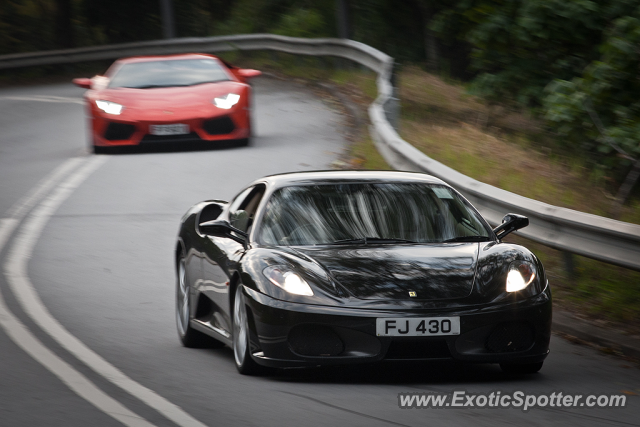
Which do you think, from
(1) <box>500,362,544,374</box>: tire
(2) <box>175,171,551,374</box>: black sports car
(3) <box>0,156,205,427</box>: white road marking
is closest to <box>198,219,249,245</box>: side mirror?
(2) <box>175,171,551,374</box>: black sports car

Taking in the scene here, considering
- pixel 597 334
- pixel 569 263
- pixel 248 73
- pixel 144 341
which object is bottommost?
pixel 248 73

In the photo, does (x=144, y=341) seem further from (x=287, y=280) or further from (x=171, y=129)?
(x=171, y=129)

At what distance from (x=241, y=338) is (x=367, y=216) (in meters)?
1.18

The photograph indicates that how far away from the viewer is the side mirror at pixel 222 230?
24.0ft

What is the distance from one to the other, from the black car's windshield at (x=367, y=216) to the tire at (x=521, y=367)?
92 cm

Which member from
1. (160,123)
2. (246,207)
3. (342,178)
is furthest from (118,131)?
(342,178)

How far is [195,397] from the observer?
20.3 feet

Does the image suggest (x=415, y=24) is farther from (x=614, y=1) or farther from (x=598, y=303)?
(x=598, y=303)

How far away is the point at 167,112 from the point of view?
17.2 metres

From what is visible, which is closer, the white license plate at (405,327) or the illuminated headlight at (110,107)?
the white license plate at (405,327)

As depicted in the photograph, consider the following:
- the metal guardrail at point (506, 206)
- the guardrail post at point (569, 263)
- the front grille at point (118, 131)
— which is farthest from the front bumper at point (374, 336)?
the front grille at point (118, 131)

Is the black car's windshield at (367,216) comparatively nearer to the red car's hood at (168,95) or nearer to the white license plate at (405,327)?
the white license plate at (405,327)

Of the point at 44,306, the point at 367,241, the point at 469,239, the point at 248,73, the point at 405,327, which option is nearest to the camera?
the point at 405,327

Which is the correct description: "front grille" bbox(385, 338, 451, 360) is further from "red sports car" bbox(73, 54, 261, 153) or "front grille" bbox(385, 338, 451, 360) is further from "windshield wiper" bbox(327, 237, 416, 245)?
"red sports car" bbox(73, 54, 261, 153)
